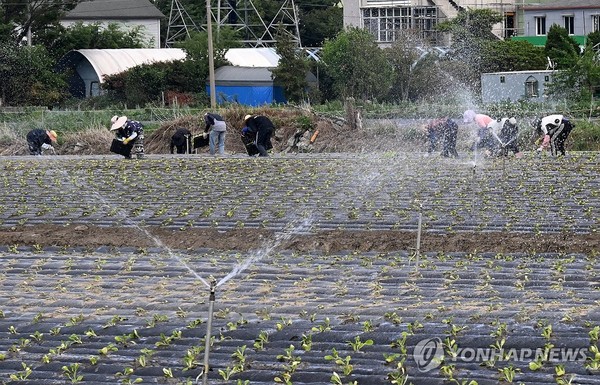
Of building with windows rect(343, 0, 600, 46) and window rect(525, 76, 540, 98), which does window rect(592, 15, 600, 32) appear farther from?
window rect(525, 76, 540, 98)

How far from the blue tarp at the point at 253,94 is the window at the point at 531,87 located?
10.2 meters

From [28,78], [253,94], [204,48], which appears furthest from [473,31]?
[28,78]

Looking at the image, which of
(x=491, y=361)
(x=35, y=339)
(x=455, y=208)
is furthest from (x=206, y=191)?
(x=491, y=361)

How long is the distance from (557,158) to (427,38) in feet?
87.7

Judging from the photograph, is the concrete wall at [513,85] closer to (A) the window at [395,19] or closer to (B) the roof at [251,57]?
(A) the window at [395,19]

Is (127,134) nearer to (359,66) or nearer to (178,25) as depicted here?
(359,66)

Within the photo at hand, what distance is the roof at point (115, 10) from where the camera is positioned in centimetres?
5647

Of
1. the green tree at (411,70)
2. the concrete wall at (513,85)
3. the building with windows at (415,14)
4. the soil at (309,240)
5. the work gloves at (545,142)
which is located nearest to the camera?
the soil at (309,240)

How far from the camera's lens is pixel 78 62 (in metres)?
46.6

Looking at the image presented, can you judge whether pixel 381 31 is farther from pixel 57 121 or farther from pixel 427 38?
pixel 57 121

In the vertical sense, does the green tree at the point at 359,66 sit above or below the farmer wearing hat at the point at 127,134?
above

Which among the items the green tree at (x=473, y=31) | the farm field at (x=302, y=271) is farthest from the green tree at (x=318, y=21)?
the farm field at (x=302, y=271)

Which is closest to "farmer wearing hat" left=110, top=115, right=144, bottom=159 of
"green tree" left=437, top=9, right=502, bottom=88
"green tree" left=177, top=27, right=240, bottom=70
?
"green tree" left=177, top=27, right=240, bottom=70

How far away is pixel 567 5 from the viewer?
1944 inches
